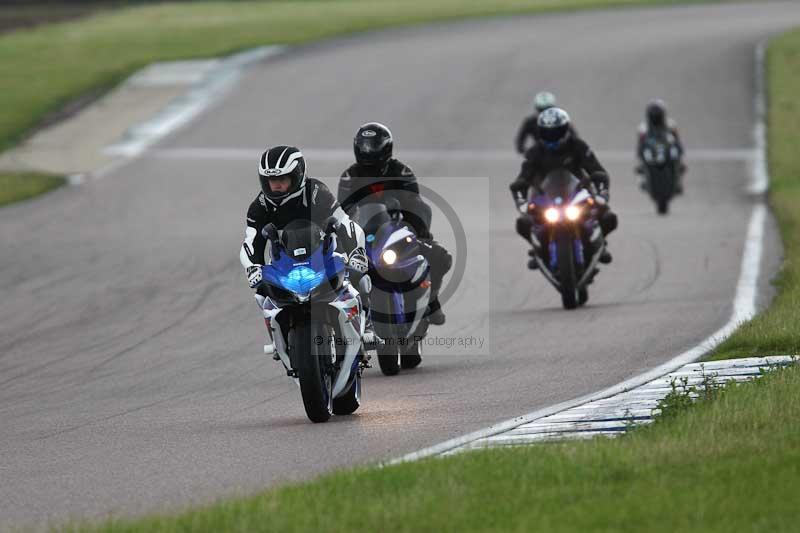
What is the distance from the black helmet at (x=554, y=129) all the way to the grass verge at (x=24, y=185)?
12356mm

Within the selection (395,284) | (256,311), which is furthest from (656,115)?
→ (395,284)

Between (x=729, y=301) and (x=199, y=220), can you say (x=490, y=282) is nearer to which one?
(x=729, y=301)

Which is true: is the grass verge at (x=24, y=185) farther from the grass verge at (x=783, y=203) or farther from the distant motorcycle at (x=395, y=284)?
the distant motorcycle at (x=395, y=284)

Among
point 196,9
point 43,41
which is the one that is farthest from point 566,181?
point 196,9

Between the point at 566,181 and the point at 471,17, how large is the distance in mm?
37961

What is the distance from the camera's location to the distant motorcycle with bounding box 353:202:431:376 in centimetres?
1205

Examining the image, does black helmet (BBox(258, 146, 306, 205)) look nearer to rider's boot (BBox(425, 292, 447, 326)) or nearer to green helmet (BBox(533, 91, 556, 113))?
rider's boot (BBox(425, 292, 447, 326))

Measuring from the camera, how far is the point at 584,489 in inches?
271

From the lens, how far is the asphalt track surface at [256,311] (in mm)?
9188

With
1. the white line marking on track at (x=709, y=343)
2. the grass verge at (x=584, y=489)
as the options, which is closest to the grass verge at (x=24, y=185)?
the white line marking on track at (x=709, y=343)

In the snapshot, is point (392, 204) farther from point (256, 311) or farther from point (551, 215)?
point (256, 311)

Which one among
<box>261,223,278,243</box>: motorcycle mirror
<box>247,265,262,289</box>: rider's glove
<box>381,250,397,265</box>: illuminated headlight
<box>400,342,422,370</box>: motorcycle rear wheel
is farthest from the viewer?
<box>400,342,422,370</box>: motorcycle rear wheel

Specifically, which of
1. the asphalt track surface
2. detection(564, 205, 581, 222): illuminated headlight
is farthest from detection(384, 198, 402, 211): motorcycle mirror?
detection(564, 205, 581, 222): illuminated headlight

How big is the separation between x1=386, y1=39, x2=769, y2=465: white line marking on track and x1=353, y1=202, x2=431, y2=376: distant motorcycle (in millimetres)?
2006
